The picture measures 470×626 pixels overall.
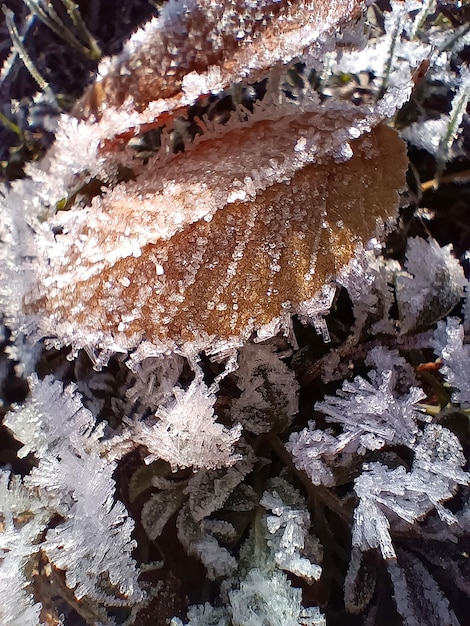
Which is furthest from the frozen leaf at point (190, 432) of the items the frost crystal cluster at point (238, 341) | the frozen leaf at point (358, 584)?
the frozen leaf at point (358, 584)

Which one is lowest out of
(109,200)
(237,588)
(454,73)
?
(237,588)

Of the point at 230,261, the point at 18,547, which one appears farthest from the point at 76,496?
the point at 230,261

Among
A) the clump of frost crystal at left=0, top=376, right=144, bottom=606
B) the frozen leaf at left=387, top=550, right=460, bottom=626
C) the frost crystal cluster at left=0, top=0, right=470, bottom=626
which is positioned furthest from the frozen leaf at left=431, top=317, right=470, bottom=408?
the clump of frost crystal at left=0, top=376, right=144, bottom=606

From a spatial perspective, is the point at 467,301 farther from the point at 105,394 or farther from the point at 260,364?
the point at 105,394

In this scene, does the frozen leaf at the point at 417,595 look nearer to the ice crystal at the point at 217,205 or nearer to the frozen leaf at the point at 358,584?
the frozen leaf at the point at 358,584

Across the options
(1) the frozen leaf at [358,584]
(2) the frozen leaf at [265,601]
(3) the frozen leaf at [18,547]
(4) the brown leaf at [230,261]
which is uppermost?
→ (4) the brown leaf at [230,261]

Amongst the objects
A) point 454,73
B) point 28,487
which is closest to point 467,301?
point 454,73

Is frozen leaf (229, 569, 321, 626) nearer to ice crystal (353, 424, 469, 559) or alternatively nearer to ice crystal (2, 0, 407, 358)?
ice crystal (353, 424, 469, 559)

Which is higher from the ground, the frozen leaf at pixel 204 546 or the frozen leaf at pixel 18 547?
the frozen leaf at pixel 18 547
